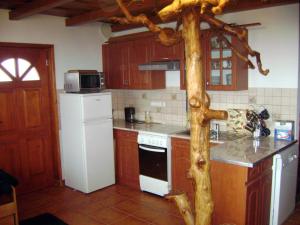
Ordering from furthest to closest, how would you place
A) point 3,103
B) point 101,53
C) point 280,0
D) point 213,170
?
point 101,53 < point 3,103 < point 280,0 < point 213,170

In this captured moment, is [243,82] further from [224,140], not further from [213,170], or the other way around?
[213,170]

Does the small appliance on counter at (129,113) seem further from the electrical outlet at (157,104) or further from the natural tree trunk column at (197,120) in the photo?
the natural tree trunk column at (197,120)

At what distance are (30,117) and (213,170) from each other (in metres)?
2.72

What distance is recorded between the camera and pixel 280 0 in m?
3.18

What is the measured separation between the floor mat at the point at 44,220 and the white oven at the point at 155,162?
48.8 inches

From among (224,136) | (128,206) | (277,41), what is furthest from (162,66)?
(128,206)

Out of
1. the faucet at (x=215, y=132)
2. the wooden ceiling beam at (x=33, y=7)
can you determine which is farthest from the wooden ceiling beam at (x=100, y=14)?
the faucet at (x=215, y=132)

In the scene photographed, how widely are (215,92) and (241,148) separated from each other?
1.12 metres

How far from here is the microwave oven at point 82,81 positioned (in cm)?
414

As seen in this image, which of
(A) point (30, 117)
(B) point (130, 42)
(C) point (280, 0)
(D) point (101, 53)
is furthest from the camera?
(D) point (101, 53)

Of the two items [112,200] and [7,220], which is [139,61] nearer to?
[112,200]

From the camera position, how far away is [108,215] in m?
3.57

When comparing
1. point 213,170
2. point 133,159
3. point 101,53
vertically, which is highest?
point 101,53

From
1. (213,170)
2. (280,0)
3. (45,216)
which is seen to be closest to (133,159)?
(45,216)
